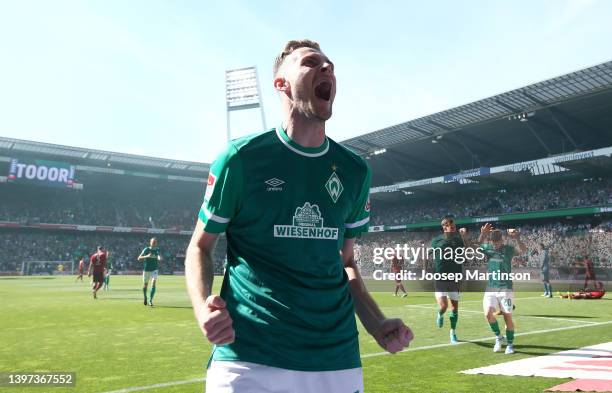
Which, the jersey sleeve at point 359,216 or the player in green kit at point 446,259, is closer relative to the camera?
the jersey sleeve at point 359,216

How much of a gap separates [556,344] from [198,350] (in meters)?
6.43

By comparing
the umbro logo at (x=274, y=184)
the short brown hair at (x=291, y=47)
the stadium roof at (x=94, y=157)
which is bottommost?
the umbro logo at (x=274, y=184)

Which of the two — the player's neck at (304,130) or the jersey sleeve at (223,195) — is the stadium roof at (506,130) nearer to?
the player's neck at (304,130)

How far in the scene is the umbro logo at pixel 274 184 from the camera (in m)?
2.12

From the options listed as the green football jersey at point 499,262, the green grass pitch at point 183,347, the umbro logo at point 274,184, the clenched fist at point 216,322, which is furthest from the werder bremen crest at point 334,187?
the green football jersey at point 499,262

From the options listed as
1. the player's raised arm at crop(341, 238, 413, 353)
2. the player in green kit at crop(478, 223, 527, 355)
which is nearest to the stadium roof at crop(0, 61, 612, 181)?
the player in green kit at crop(478, 223, 527, 355)

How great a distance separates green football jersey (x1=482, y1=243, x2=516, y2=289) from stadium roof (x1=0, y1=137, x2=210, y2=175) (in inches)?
2133

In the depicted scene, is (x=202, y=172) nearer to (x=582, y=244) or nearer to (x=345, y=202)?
(x=582, y=244)

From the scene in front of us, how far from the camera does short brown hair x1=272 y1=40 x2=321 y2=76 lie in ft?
7.61

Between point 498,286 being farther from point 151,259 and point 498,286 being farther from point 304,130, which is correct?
point 151,259

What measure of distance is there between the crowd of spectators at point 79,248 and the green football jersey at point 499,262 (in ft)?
157

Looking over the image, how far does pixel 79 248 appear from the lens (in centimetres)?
5691

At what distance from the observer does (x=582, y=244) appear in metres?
27.3

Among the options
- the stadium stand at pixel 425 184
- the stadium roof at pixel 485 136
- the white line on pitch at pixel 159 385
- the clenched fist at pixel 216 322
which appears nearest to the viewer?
the clenched fist at pixel 216 322
